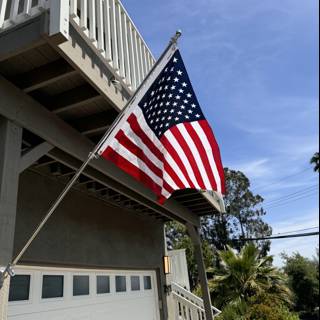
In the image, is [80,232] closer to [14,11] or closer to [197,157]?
[197,157]

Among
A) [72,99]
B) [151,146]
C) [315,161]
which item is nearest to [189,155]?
[151,146]

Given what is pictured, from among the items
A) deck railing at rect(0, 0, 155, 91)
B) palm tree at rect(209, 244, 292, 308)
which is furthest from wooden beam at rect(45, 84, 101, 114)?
palm tree at rect(209, 244, 292, 308)

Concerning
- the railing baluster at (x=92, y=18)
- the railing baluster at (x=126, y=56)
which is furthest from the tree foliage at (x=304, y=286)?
the railing baluster at (x=92, y=18)

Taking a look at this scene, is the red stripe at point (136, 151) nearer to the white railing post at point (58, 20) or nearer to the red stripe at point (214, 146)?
the red stripe at point (214, 146)

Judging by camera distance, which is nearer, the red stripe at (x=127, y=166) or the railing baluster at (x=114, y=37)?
the red stripe at (x=127, y=166)

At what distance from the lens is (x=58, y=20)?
7.75ft

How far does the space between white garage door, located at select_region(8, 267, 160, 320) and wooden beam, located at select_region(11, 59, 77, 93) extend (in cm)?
231

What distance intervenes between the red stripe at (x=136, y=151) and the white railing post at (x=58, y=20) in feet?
3.24

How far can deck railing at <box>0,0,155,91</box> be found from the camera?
271cm

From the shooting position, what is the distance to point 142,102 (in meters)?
3.22

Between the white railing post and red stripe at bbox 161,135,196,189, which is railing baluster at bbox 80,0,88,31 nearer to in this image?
the white railing post

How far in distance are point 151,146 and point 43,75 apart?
1.23m

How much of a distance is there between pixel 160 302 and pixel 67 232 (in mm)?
3482

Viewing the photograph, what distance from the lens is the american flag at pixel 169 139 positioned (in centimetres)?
316
